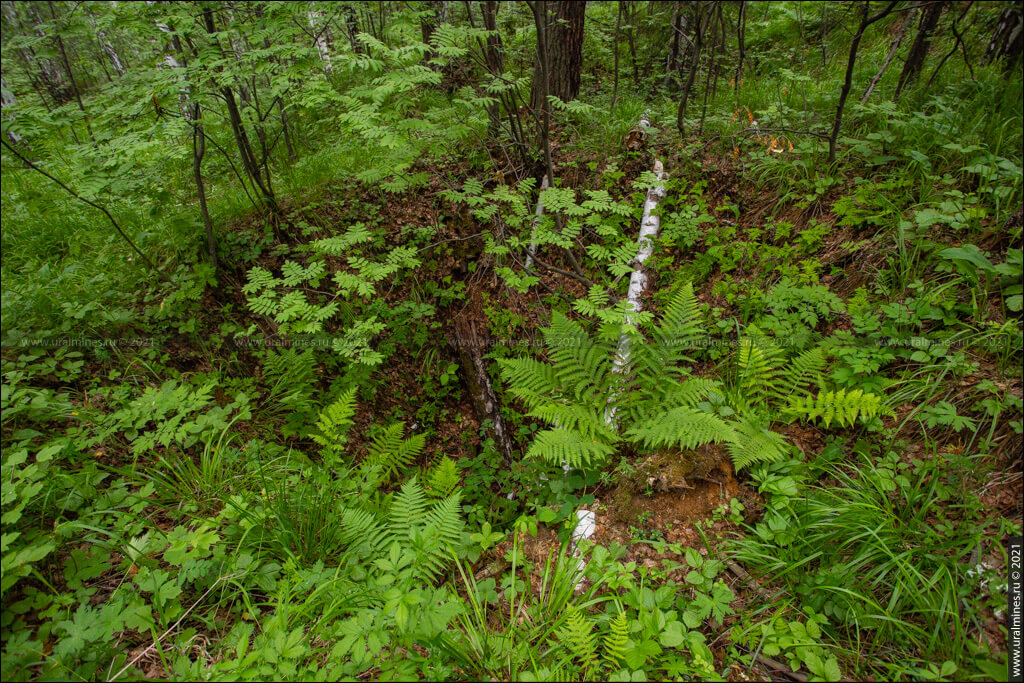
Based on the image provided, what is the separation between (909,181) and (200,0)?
569 cm

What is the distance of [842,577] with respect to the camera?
182cm

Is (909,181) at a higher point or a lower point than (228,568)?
higher

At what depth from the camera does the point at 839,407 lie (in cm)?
238

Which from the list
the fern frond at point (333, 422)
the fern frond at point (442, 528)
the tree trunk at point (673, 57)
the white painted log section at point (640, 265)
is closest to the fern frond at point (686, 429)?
the white painted log section at point (640, 265)

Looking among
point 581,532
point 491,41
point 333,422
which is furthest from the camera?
point 491,41

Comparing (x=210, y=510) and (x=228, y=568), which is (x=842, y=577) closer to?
(x=228, y=568)

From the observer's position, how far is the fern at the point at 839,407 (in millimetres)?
2279

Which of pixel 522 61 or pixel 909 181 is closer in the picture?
pixel 909 181

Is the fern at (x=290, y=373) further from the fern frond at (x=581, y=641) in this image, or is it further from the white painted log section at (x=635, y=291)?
the fern frond at (x=581, y=641)

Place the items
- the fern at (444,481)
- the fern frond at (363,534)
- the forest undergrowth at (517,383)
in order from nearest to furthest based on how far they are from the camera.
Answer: the forest undergrowth at (517,383) < the fern frond at (363,534) < the fern at (444,481)

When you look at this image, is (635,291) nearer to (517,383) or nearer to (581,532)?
(517,383)

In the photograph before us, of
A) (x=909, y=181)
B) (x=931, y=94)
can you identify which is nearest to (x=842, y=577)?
(x=909, y=181)

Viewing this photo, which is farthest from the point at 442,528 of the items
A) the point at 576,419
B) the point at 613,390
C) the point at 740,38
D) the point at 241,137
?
the point at 740,38

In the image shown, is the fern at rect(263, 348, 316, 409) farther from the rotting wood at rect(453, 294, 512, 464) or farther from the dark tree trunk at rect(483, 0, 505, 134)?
the dark tree trunk at rect(483, 0, 505, 134)
